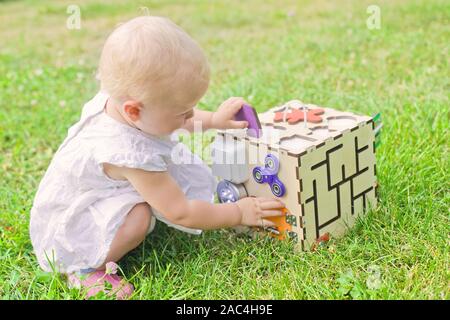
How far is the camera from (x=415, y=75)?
3.04m

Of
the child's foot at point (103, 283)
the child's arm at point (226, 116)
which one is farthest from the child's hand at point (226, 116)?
the child's foot at point (103, 283)

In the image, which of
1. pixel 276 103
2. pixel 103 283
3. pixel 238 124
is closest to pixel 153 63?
pixel 238 124

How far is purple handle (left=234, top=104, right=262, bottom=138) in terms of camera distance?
1.82 metres

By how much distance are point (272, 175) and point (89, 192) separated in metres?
0.51

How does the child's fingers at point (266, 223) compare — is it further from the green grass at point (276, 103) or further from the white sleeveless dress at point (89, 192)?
the white sleeveless dress at point (89, 192)

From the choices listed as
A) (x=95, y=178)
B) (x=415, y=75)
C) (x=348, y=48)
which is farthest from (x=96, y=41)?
(x=95, y=178)

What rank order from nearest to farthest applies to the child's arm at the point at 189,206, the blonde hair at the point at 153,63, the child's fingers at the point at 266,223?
the blonde hair at the point at 153,63 → the child's arm at the point at 189,206 → the child's fingers at the point at 266,223

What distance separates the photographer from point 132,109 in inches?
63.2

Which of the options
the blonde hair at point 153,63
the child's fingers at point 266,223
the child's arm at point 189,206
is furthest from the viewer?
the child's fingers at point 266,223

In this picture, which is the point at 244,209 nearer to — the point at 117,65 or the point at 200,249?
the point at 200,249

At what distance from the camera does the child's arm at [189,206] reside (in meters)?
1.68

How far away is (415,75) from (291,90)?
588mm

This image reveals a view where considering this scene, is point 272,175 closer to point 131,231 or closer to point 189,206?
point 189,206

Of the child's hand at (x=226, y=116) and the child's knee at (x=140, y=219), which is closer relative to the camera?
the child's knee at (x=140, y=219)
